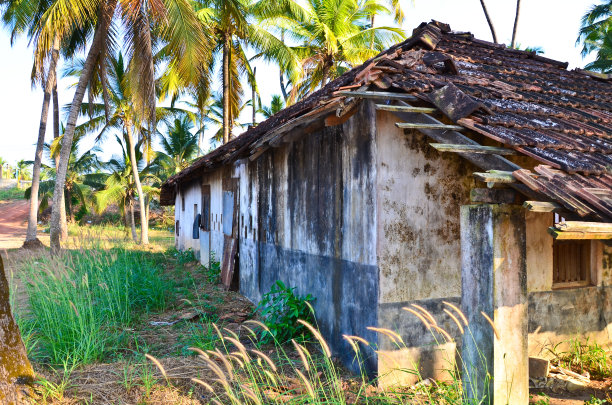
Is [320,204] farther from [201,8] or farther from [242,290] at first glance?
[201,8]

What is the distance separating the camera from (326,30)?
16.4m

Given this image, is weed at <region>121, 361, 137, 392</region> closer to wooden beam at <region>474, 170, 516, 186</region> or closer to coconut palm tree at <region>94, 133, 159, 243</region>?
wooden beam at <region>474, 170, 516, 186</region>

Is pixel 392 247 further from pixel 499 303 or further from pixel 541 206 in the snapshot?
pixel 541 206

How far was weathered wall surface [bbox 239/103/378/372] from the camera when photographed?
4641 millimetres

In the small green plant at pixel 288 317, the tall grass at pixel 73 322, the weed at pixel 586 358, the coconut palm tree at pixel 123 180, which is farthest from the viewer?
the coconut palm tree at pixel 123 180

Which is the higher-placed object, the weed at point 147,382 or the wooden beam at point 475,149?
the wooden beam at point 475,149

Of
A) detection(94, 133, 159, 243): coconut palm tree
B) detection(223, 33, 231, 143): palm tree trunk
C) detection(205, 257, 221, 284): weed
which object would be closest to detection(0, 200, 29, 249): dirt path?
detection(94, 133, 159, 243): coconut palm tree

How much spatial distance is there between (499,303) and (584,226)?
0.92 m

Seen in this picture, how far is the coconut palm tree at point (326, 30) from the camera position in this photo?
16844 mm

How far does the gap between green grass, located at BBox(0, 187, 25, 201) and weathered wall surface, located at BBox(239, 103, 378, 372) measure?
38850 mm

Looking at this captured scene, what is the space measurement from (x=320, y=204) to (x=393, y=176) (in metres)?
1.39

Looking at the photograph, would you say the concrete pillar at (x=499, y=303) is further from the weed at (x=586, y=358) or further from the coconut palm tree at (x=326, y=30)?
the coconut palm tree at (x=326, y=30)

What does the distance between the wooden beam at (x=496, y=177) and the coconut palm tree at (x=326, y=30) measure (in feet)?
47.0

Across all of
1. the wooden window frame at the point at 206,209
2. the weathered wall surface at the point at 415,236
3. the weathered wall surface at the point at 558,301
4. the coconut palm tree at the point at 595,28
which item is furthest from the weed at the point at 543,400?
the coconut palm tree at the point at 595,28
